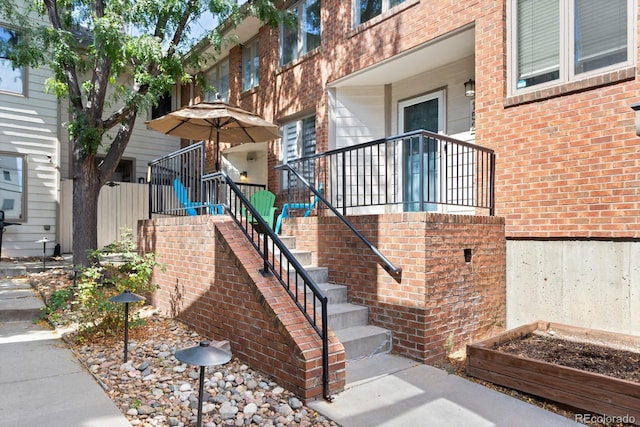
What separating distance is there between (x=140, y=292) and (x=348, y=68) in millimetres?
4895

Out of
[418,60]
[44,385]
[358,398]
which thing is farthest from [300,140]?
[44,385]

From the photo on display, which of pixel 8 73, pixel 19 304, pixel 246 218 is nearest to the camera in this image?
pixel 246 218

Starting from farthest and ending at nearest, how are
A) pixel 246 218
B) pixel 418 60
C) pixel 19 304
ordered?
pixel 418 60
pixel 19 304
pixel 246 218

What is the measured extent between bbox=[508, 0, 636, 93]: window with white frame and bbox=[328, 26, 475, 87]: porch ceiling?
773mm

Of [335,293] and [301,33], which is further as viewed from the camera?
[301,33]

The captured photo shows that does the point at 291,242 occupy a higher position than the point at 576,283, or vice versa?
the point at 291,242

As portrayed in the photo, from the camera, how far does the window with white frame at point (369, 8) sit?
265 inches

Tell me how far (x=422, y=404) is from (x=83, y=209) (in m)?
5.63

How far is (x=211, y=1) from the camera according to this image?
20.0ft

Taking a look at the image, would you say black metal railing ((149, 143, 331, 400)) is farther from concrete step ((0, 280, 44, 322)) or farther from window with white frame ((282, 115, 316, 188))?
window with white frame ((282, 115, 316, 188))

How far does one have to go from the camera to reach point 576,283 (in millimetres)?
4430

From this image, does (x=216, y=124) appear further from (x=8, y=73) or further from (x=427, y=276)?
(x=8, y=73)

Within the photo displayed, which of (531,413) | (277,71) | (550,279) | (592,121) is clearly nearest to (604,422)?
(531,413)

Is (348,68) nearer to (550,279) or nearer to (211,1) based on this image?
(211,1)
